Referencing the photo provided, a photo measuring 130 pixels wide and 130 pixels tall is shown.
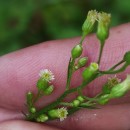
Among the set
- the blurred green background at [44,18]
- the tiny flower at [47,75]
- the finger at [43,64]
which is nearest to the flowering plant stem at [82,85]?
the tiny flower at [47,75]

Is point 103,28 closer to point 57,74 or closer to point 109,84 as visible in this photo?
point 109,84

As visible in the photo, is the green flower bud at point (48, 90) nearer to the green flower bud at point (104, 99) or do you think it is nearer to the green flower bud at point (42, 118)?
the green flower bud at point (42, 118)

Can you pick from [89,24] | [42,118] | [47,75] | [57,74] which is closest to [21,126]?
[42,118]

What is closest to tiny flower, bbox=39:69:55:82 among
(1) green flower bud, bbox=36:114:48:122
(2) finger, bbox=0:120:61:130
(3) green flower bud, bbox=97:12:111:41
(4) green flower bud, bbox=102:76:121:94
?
(1) green flower bud, bbox=36:114:48:122

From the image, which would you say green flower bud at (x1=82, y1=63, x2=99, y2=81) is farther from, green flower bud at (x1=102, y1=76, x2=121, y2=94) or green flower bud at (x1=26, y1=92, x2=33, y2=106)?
green flower bud at (x1=26, y1=92, x2=33, y2=106)

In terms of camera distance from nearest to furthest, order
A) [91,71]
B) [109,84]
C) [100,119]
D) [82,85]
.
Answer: [91,71] → [82,85] → [109,84] → [100,119]

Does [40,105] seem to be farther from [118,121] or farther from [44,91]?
[118,121]
